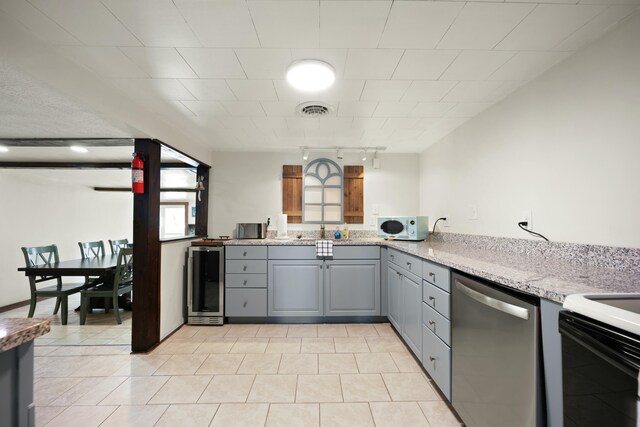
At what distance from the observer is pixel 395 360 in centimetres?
222

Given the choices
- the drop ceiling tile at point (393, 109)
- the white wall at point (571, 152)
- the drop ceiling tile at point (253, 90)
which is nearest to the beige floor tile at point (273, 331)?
the white wall at point (571, 152)

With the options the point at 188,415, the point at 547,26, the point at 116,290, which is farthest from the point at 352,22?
the point at 116,290

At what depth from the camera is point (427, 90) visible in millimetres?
1962

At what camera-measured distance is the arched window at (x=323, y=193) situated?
145 inches

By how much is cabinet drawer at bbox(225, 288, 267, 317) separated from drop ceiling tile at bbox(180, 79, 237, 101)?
199 centimetres

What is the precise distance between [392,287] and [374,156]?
178 centimetres

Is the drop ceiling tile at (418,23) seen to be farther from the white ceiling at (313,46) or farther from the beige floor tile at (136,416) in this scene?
the beige floor tile at (136,416)

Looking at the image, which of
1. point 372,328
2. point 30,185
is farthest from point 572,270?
point 30,185

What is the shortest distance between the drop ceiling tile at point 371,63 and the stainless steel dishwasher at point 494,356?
1299 mm

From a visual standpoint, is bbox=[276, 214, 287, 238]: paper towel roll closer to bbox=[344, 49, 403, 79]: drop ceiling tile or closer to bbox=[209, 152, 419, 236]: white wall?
bbox=[209, 152, 419, 236]: white wall

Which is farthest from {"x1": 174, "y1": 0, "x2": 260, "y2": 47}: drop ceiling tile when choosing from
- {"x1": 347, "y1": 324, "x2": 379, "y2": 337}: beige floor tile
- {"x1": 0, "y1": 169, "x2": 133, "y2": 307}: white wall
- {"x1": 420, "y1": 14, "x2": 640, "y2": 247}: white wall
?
{"x1": 0, "y1": 169, "x2": 133, "y2": 307}: white wall

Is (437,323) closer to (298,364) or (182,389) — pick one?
(298,364)

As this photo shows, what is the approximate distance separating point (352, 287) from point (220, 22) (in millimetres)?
2608

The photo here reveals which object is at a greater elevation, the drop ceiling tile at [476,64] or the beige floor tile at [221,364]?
the drop ceiling tile at [476,64]
